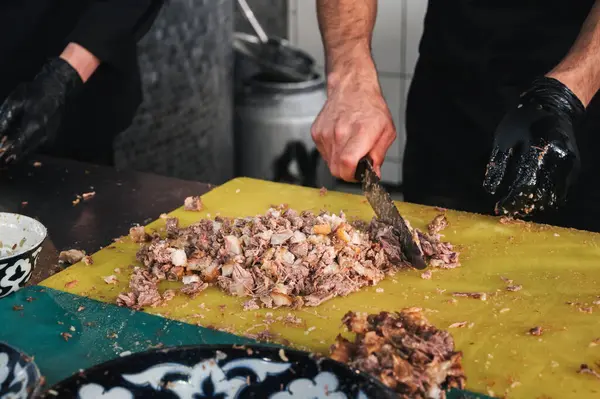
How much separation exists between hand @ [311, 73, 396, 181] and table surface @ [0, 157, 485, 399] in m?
0.40

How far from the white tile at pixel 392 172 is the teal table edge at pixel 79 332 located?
11.1 ft

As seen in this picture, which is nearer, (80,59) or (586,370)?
(586,370)

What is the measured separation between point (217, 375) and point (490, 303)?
0.64m

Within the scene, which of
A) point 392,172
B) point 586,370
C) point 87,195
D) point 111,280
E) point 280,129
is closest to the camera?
point 586,370

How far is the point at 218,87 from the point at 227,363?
8.51ft

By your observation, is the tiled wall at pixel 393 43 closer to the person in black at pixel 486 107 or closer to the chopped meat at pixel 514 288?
the person in black at pixel 486 107

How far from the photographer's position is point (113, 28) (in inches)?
93.4

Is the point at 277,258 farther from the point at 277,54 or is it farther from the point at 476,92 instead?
the point at 277,54

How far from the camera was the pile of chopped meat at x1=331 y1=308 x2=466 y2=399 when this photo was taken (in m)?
1.15

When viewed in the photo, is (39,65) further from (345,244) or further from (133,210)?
(345,244)

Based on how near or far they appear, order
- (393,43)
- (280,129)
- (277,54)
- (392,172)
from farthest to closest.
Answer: (392,172) → (393,43) → (277,54) → (280,129)

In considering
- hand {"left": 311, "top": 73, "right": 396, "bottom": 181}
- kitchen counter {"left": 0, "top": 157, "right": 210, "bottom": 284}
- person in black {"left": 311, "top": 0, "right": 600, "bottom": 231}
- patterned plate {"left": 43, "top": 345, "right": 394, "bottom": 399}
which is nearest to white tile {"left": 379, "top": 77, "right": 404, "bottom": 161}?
person in black {"left": 311, "top": 0, "right": 600, "bottom": 231}

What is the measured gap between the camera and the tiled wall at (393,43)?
441 centimetres

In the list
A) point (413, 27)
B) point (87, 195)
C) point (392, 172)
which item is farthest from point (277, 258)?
point (392, 172)
